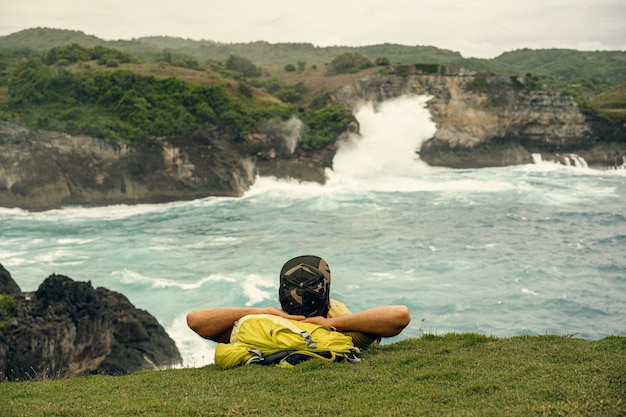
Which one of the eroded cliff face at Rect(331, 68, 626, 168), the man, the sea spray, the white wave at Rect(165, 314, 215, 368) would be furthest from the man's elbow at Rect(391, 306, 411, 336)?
the eroded cliff face at Rect(331, 68, 626, 168)

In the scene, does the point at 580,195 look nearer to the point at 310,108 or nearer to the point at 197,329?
the point at 310,108

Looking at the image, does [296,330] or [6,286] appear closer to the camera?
[296,330]

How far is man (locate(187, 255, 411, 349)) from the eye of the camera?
9.19 meters

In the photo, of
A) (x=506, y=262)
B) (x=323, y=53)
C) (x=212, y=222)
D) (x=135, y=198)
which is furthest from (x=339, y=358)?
(x=323, y=53)

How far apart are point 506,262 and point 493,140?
44.5 metres

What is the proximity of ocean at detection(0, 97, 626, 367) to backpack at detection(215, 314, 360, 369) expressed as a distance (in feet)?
22.6

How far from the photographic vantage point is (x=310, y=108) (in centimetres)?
7781

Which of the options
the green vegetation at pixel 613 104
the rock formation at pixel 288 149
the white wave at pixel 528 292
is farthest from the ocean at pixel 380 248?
the green vegetation at pixel 613 104

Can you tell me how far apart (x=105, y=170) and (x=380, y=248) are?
26846mm

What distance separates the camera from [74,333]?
826 inches

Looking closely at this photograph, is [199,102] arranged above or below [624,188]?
above

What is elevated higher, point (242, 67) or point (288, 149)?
point (242, 67)

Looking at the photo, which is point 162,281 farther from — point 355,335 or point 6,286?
point 355,335

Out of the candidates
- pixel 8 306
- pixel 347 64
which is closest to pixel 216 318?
pixel 8 306
